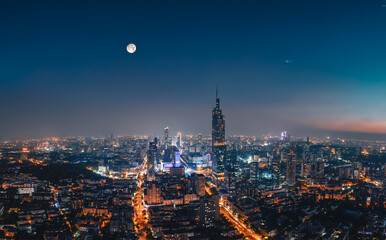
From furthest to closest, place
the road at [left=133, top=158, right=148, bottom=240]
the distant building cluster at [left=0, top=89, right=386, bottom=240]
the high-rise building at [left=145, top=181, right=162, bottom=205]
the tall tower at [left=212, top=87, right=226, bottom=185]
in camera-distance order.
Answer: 1. the tall tower at [left=212, top=87, right=226, bottom=185]
2. the high-rise building at [left=145, top=181, right=162, bottom=205]
3. the road at [left=133, top=158, right=148, bottom=240]
4. the distant building cluster at [left=0, top=89, right=386, bottom=240]

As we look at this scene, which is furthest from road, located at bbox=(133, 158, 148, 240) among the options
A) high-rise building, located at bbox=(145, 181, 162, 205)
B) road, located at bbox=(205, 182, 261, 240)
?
road, located at bbox=(205, 182, 261, 240)

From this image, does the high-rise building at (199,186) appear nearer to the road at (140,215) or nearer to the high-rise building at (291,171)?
the road at (140,215)

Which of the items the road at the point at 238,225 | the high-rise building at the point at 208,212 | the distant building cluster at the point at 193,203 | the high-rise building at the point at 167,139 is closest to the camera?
the distant building cluster at the point at 193,203

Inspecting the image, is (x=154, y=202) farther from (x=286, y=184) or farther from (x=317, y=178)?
(x=317, y=178)

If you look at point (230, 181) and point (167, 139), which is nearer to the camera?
point (230, 181)

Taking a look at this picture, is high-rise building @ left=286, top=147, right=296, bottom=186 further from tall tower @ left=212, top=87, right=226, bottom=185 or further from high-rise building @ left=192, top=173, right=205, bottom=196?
high-rise building @ left=192, top=173, right=205, bottom=196

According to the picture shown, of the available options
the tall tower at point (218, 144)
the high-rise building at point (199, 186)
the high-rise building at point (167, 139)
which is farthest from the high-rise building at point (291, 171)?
the high-rise building at point (167, 139)

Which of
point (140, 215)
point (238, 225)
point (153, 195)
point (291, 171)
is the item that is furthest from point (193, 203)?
point (291, 171)

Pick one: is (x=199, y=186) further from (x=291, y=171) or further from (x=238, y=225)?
(x=291, y=171)
